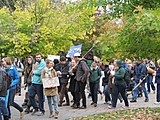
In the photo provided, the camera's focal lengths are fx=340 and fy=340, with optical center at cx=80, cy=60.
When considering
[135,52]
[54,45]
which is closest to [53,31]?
[54,45]


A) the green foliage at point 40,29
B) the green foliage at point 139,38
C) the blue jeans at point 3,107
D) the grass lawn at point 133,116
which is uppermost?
→ the green foliage at point 40,29

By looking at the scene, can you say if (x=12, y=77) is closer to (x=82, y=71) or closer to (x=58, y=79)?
(x=58, y=79)

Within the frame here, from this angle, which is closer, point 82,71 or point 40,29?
point 82,71

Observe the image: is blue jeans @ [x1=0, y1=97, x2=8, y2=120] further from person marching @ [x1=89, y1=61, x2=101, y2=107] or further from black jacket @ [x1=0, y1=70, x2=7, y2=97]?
person marching @ [x1=89, y1=61, x2=101, y2=107]

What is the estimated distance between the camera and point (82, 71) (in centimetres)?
1076

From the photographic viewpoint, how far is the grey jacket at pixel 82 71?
10516mm

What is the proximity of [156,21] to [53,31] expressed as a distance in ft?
61.5

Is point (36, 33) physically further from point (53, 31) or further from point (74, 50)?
point (74, 50)

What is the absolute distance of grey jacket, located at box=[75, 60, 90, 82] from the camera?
414 inches

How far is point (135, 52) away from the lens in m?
7.68

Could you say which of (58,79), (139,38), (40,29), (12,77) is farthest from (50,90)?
(40,29)

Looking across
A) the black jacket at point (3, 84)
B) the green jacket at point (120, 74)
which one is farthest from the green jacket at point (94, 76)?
the black jacket at point (3, 84)

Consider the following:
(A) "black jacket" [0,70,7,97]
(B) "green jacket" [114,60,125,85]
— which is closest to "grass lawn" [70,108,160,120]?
(B) "green jacket" [114,60,125,85]

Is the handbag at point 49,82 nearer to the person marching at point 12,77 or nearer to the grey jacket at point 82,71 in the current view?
the person marching at point 12,77
